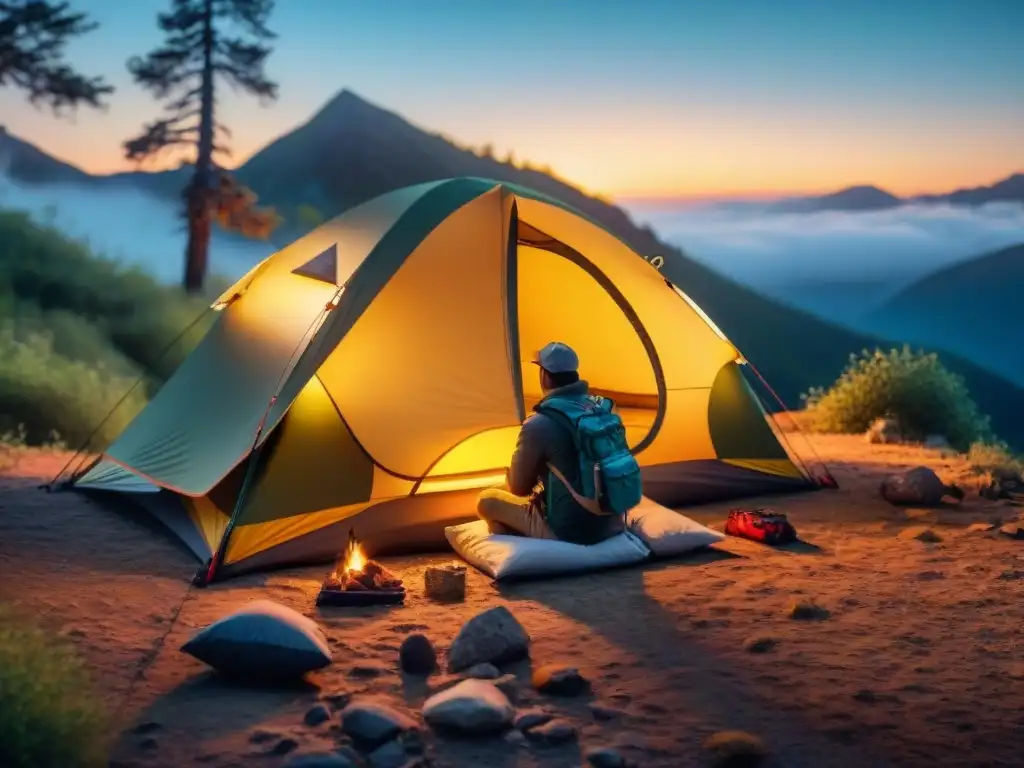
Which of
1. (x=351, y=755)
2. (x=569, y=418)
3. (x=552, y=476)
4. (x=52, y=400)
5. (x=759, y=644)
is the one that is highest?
(x=569, y=418)

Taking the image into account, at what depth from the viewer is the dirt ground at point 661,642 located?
168 inches

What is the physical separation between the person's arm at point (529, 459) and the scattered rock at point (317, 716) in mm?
2421

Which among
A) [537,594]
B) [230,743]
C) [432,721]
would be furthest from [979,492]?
[230,743]

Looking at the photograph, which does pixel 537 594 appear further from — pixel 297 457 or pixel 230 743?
pixel 230 743

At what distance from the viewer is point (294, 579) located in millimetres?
6633

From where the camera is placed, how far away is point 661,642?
215 inches

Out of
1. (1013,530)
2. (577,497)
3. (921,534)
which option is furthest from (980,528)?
(577,497)

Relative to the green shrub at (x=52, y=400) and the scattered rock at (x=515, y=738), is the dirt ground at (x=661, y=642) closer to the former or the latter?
the scattered rock at (x=515, y=738)

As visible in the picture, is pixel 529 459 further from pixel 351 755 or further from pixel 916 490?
pixel 916 490

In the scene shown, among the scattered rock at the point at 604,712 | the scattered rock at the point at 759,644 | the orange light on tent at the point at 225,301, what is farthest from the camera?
the orange light on tent at the point at 225,301

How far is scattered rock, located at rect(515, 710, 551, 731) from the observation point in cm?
440

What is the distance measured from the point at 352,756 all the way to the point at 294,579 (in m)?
2.62

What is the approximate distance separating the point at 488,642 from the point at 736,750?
1.44 m

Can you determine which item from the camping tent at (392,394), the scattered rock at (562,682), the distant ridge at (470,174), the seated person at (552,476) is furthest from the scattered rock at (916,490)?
the distant ridge at (470,174)
